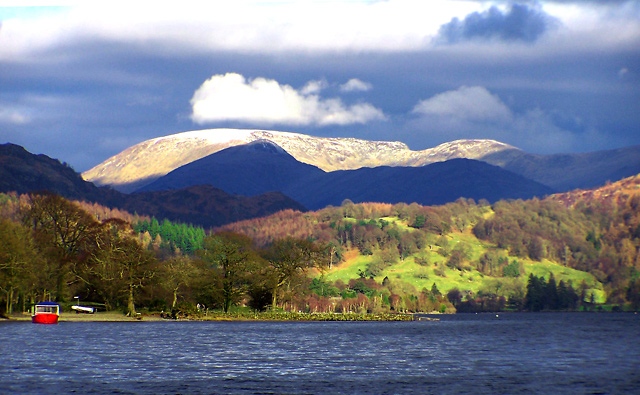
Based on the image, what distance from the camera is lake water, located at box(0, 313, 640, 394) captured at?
5997 cm

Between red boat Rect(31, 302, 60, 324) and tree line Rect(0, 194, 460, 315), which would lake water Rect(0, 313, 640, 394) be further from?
tree line Rect(0, 194, 460, 315)

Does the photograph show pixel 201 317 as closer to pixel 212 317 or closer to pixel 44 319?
pixel 212 317

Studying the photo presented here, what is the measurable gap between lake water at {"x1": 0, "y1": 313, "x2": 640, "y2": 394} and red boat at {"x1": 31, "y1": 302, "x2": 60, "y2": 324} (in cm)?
1935

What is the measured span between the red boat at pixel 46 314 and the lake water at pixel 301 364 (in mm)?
19350

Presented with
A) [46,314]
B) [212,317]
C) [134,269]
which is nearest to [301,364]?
[46,314]

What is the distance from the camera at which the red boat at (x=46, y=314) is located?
133m

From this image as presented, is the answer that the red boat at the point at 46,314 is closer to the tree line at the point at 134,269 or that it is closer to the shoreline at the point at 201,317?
the shoreline at the point at 201,317

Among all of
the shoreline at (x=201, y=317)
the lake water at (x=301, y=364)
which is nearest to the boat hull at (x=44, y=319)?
the shoreline at (x=201, y=317)

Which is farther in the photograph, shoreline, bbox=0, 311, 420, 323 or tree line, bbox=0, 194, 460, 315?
tree line, bbox=0, 194, 460, 315

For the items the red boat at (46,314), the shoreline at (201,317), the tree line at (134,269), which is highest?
the tree line at (134,269)

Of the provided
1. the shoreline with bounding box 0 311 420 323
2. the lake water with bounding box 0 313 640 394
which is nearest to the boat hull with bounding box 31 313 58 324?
the shoreline with bounding box 0 311 420 323

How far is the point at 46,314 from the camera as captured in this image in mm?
134250

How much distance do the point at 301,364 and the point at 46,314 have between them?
75908 mm

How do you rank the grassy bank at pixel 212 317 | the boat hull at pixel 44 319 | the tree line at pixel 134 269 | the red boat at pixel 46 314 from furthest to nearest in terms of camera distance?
the tree line at pixel 134 269, the grassy bank at pixel 212 317, the red boat at pixel 46 314, the boat hull at pixel 44 319
